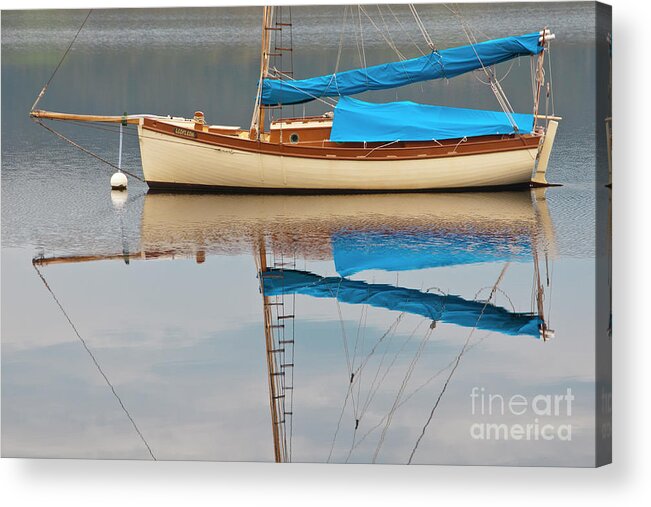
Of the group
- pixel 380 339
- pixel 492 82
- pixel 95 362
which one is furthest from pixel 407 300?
pixel 492 82

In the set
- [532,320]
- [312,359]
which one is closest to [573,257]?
[532,320]

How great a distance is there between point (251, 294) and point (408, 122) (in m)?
5.09

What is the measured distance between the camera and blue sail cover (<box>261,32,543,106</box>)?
47.8 feet

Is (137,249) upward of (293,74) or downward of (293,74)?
downward

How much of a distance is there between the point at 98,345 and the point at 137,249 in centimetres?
239

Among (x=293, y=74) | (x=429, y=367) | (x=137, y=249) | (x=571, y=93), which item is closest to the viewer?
(x=429, y=367)

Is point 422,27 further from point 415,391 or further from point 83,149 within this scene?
point 83,149

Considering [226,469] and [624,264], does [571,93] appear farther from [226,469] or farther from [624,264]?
[226,469]

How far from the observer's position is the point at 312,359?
42.5 feet

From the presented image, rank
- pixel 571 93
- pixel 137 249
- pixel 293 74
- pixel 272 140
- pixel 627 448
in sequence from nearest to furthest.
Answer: pixel 627 448
pixel 571 93
pixel 137 249
pixel 293 74
pixel 272 140

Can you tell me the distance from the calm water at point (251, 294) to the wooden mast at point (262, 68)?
7.5 inches

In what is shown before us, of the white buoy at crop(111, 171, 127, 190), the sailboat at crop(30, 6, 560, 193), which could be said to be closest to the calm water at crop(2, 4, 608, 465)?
the white buoy at crop(111, 171, 127, 190)

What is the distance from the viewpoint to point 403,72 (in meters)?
16.2

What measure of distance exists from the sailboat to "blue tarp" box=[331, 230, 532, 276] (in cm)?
188
